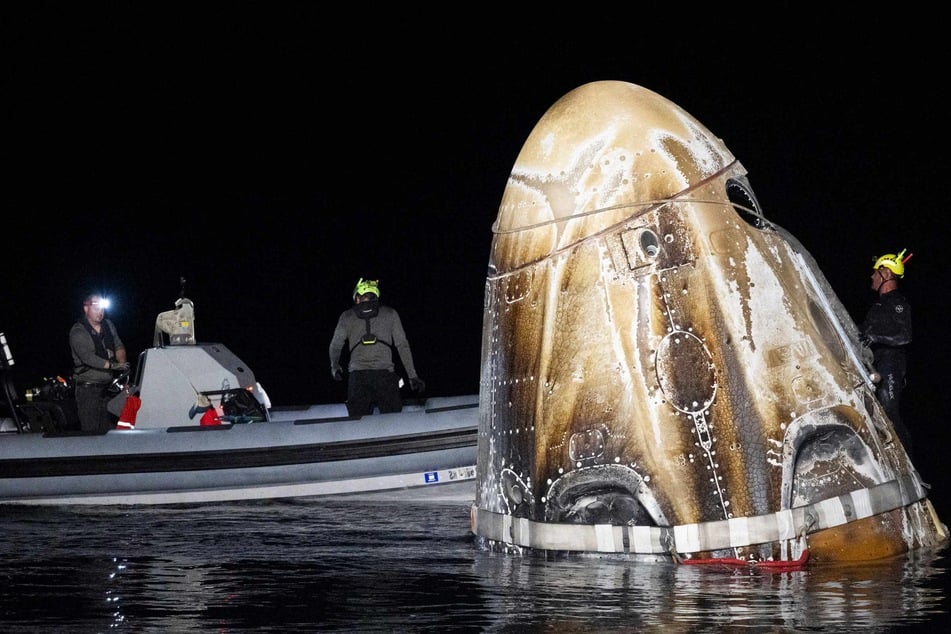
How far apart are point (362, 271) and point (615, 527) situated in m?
41.8

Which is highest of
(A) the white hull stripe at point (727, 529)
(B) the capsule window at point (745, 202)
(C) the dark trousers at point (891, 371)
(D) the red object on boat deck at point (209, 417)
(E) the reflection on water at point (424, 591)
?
(B) the capsule window at point (745, 202)

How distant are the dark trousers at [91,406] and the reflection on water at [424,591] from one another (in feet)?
12.8

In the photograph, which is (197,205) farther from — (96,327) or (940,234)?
(96,327)

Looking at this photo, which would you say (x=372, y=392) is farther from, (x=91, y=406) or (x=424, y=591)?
(x=424, y=591)

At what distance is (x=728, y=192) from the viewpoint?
20.0ft

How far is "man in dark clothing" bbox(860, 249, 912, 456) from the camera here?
8.27 m

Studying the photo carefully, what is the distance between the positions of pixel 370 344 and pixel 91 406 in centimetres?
248

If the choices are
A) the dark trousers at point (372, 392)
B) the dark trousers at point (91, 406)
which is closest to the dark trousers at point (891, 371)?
the dark trousers at point (372, 392)

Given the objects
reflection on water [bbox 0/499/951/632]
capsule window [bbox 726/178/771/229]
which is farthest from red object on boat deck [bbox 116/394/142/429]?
capsule window [bbox 726/178/771/229]

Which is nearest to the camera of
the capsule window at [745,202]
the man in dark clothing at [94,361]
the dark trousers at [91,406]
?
the capsule window at [745,202]

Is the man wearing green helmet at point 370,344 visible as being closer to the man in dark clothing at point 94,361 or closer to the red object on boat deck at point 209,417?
the red object on boat deck at point 209,417

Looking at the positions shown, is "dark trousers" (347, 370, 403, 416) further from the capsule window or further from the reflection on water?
the capsule window

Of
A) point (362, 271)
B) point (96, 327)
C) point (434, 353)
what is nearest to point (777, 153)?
point (362, 271)

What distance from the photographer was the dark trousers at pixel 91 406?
1184 centimetres
